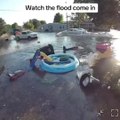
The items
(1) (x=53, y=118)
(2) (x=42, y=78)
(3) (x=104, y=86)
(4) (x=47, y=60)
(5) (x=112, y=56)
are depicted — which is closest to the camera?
(1) (x=53, y=118)

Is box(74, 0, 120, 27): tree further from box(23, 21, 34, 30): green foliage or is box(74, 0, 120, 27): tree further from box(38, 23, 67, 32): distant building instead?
box(23, 21, 34, 30): green foliage

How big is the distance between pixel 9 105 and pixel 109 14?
7.07m

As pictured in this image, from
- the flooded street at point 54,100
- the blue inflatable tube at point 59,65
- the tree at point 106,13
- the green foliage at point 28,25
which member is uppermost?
the tree at point 106,13

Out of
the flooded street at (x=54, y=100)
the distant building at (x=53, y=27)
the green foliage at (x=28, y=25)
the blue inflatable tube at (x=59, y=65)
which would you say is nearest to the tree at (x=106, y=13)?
the flooded street at (x=54, y=100)

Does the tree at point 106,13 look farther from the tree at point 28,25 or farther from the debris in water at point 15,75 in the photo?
the tree at point 28,25

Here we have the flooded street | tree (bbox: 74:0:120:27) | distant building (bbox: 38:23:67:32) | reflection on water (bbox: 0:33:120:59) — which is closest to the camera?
the flooded street

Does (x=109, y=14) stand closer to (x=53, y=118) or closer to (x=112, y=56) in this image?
(x=53, y=118)

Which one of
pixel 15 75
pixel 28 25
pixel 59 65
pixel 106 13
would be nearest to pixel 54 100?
pixel 106 13

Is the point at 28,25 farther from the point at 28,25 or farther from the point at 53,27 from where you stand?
the point at 53,27

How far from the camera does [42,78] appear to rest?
1644 cm

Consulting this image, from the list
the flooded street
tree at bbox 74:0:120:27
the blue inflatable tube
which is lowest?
the flooded street

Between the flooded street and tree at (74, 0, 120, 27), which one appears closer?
the flooded street

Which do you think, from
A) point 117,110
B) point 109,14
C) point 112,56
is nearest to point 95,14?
point 109,14

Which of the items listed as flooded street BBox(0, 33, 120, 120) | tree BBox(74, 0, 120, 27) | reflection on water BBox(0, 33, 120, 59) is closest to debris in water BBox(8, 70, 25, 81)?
flooded street BBox(0, 33, 120, 120)
